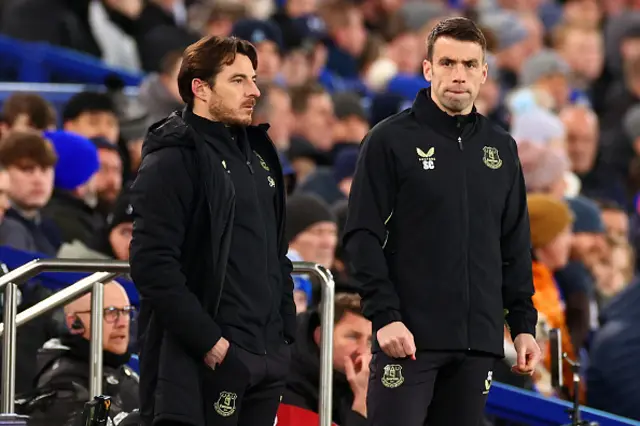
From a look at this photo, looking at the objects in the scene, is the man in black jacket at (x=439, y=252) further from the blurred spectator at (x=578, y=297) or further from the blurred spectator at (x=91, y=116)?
the blurred spectator at (x=91, y=116)

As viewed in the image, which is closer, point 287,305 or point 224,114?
point 224,114

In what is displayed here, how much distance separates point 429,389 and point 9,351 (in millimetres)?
1712

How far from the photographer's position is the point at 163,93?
1171 centimetres

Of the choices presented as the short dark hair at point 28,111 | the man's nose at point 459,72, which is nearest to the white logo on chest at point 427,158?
the man's nose at point 459,72

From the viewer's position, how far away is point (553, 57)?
16.5m

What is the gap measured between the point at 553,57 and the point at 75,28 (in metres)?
5.11

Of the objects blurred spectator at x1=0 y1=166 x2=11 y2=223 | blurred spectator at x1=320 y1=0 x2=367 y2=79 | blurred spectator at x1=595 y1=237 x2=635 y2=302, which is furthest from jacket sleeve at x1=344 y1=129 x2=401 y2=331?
blurred spectator at x1=320 y1=0 x2=367 y2=79

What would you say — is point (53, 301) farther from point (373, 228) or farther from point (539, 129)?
point (539, 129)

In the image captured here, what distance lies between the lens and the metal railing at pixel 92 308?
635 cm

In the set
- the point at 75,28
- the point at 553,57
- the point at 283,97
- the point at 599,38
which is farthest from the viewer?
the point at 599,38

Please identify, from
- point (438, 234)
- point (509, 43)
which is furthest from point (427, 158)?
point (509, 43)

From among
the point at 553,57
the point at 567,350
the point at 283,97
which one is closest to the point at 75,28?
the point at 283,97

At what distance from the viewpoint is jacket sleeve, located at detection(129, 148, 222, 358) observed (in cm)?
532

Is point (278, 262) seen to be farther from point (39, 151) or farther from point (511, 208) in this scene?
point (39, 151)
